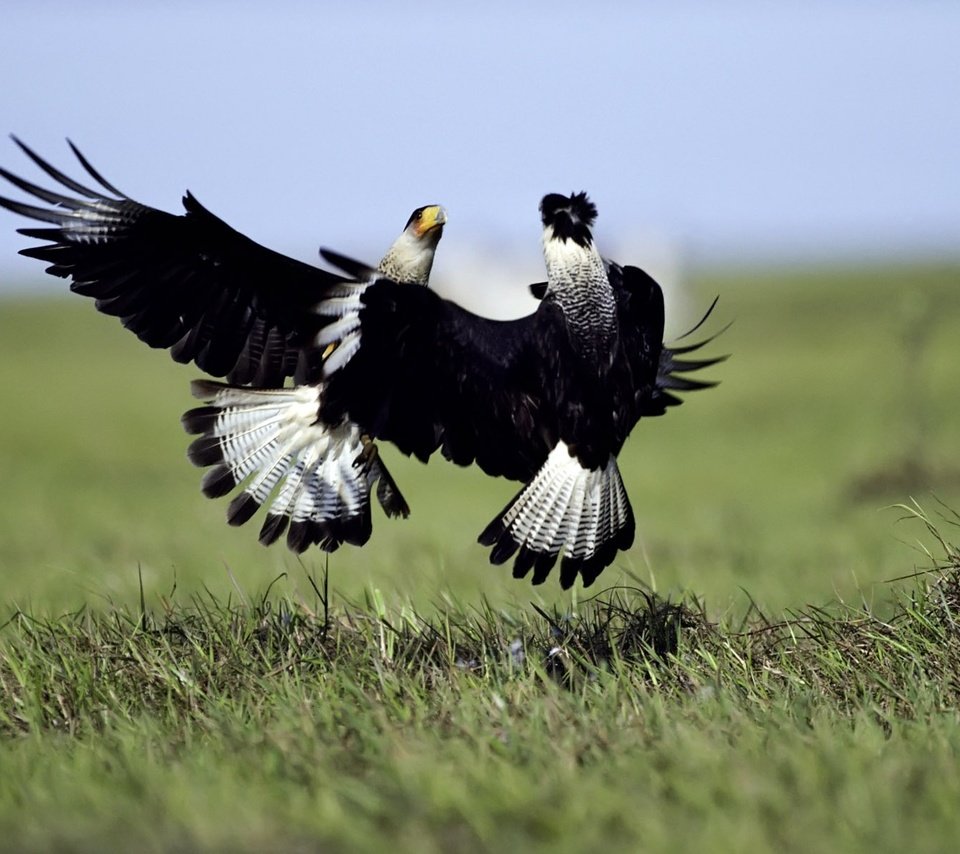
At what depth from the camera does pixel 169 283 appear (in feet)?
16.5

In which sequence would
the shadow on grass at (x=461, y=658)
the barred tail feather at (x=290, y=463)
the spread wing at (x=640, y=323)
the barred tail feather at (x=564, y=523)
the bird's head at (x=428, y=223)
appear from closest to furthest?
the shadow on grass at (x=461, y=658)
the barred tail feather at (x=564, y=523)
the spread wing at (x=640, y=323)
the barred tail feather at (x=290, y=463)
the bird's head at (x=428, y=223)

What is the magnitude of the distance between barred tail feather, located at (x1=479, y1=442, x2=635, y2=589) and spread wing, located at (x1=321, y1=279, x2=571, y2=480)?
0.51ft

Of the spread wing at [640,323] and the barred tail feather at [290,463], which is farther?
the barred tail feather at [290,463]

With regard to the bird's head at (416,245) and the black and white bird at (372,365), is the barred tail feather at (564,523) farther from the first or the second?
the bird's head at (416,245)

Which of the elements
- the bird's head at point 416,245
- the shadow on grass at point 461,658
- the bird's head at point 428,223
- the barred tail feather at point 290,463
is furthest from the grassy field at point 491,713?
the bird's head at point 428,223

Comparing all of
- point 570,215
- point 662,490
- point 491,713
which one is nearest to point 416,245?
point 570,215

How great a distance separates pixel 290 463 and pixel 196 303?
0.67 m

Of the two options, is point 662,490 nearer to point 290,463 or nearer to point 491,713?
point 290,463

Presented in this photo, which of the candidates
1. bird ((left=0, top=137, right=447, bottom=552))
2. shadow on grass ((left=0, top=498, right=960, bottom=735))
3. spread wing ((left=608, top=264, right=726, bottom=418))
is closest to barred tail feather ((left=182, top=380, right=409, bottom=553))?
bird ((left=0, top=137, right=447, bottom=552))

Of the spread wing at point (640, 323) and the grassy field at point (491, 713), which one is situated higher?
the spread wing at point (640, 323)

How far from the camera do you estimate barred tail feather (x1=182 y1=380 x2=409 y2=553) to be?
16.4 ft

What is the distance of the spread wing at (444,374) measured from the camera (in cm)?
449

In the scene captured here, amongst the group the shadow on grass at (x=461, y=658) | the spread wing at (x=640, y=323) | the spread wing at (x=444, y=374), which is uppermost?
the spread wing at (x=640, y=323)

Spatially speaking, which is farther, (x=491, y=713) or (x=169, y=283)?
(x=169, y=283)
